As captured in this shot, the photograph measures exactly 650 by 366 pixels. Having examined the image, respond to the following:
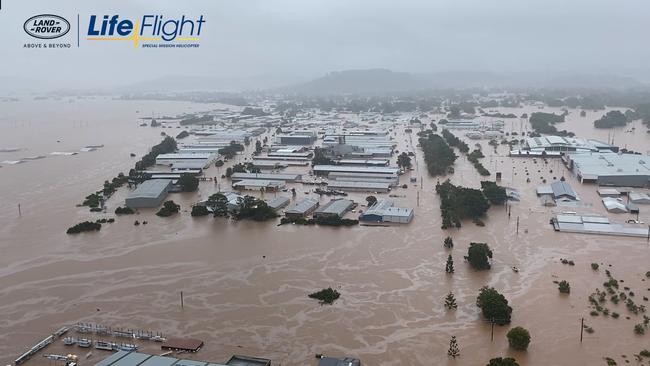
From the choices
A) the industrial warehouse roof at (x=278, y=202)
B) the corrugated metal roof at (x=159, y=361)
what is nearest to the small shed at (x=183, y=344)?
the corrugated metal roof at (x=159, y=361)

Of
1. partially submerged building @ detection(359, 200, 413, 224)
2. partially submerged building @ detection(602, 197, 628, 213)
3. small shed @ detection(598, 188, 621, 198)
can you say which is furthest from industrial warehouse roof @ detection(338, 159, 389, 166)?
partially submerged building @ detection(602, 197, 628, 213)

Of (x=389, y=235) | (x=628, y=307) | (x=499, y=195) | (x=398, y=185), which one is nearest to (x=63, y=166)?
(x=398, y=185)

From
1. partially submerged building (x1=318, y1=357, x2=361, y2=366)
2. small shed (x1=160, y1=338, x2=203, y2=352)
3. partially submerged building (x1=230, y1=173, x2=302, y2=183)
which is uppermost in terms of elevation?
partially submerged building (x1=230, y1=173, x2=302, y2=183)

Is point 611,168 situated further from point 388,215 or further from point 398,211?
point 388,215

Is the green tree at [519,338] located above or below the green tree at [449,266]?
below

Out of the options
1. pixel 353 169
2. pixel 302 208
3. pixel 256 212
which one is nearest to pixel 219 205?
pixel 256 212

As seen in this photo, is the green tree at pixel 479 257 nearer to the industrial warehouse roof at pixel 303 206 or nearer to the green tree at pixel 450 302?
the green tree at pixel 450 302

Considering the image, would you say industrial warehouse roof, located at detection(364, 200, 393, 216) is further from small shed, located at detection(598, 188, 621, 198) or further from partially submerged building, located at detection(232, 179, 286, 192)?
small shed, located at detection(598, 188, 621, 198)

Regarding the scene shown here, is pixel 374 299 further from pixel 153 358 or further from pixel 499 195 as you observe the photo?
pixel 499 195
